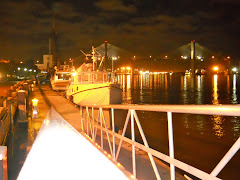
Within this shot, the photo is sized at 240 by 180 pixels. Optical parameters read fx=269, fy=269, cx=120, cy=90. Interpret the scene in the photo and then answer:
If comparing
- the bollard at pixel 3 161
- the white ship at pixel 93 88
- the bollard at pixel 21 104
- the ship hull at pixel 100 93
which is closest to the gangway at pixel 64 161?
the bollard at pixel 3 161

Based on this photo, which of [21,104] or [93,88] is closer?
[21,104]

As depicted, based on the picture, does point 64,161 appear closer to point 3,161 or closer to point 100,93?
point 3,161

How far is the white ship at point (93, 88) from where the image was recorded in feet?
72.2

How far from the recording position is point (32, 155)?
3.75 meters

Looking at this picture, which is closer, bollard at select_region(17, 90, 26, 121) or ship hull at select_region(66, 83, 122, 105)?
bollard at select_region(17, 90, 26, 121)

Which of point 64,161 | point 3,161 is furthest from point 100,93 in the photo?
point 3,161

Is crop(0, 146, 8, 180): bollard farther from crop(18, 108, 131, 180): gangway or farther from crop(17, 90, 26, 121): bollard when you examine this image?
crop(17, 90, 26, 121): bollard

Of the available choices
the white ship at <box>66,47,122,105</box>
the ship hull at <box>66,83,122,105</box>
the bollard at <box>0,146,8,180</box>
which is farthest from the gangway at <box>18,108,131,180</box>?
the white ship at <box>66,47,122,105</box>

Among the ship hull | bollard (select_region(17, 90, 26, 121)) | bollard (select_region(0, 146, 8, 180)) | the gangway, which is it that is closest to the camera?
bollard (select_region(0, 146, 8, 180))

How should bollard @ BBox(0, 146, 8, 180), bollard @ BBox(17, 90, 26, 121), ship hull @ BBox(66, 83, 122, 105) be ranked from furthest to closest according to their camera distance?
1. ship hull @ BBox(66, 83, 122, 105)
2. bollard @ BBox(17, 90, 26, 121)
3. bollard @ BBox(0, 146, 8, 180)

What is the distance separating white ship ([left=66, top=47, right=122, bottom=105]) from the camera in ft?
72.2

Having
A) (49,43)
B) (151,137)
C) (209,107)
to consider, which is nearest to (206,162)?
(151,137)

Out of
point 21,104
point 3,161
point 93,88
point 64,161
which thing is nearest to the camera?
point 3,161

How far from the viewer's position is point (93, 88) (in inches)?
878
